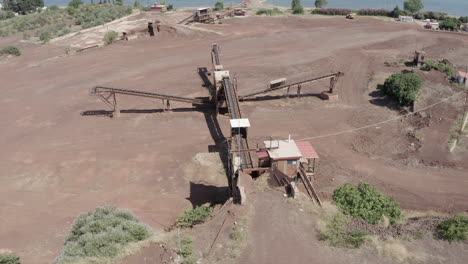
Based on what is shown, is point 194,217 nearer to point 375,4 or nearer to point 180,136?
point 180,136

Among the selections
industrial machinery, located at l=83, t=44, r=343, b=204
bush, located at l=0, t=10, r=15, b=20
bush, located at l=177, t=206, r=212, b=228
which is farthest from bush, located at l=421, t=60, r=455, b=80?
bush, located at l=0, t=10, r=15, b=20

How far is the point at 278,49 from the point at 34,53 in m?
35.4

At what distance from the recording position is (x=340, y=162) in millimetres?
23828

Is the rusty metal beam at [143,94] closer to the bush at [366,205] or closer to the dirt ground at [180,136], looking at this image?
the dirt ground at [180,136]

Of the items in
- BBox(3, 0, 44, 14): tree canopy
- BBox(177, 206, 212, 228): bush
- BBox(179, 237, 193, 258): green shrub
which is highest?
BBox(3, 0, 44, 14): tree canopy

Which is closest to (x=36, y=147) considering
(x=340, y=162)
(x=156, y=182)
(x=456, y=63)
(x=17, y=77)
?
(x=156, y=182)

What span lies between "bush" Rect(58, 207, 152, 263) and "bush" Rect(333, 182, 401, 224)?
10114mm

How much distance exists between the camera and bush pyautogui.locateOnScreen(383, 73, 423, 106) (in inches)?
1179

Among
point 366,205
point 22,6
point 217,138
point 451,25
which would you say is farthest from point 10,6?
point 366,205

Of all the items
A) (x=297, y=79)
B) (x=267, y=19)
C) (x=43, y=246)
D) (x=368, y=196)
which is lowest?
(x=43, y=246)

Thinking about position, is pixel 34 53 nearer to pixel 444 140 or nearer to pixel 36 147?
pixel 36 147

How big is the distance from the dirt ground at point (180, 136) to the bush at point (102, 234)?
2.24 meters

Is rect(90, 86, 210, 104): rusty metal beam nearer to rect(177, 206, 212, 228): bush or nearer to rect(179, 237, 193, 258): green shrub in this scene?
rect(177, 206, 212, 228): bush

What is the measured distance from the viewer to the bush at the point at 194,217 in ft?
56.0
